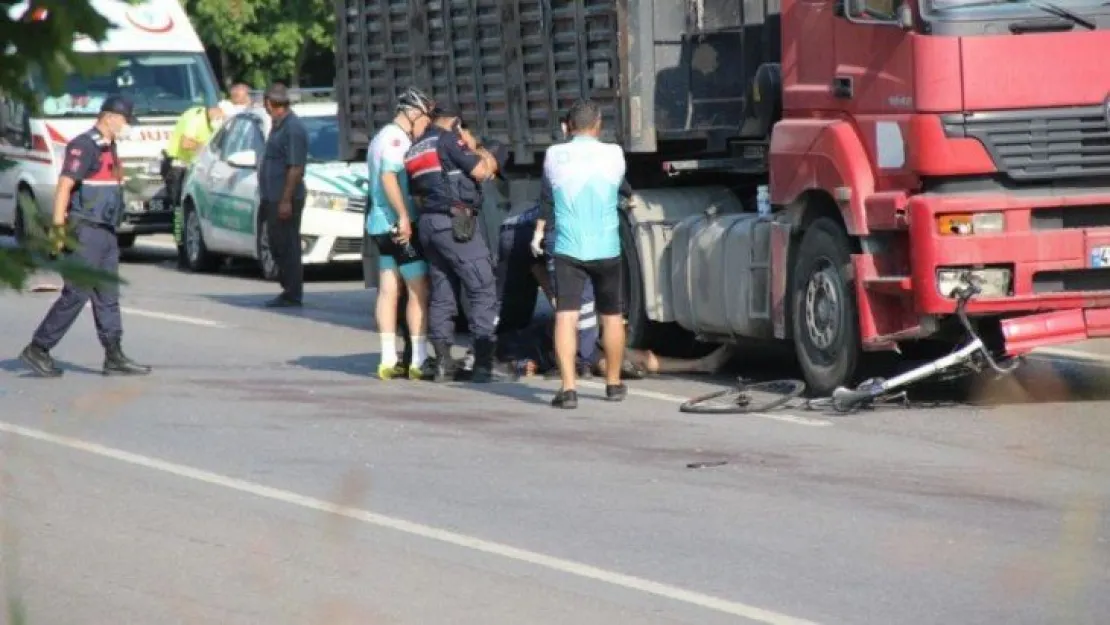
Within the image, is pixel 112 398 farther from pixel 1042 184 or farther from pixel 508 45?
pixel 1042 184

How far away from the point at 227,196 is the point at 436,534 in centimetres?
1354

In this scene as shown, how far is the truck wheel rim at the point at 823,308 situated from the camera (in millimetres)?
11484

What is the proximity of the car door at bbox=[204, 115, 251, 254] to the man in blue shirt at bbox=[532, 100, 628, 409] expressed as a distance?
9448 millimetres

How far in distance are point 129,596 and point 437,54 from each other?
9.00 meters

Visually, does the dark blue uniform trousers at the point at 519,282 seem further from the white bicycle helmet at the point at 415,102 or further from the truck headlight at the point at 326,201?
the truck headlight at the point at 326,201

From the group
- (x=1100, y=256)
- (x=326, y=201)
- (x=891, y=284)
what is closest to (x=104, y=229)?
(x=891, y=284)

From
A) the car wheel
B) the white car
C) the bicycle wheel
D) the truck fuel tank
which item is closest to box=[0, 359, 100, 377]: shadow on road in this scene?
the truck fuel tank

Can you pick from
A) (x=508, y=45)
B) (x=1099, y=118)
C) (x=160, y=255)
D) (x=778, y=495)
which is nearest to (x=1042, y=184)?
(x=1099, y=118)

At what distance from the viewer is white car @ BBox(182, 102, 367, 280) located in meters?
19.9

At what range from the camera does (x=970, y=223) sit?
1068 cm

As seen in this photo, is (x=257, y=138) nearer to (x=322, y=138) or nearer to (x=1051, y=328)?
(x=322, y=138)

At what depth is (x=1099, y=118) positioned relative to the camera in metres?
10.8

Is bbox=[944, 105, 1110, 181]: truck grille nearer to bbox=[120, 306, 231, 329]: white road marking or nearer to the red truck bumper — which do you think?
the red truck bumper

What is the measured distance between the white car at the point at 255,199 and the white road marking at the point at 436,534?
8863 mm
